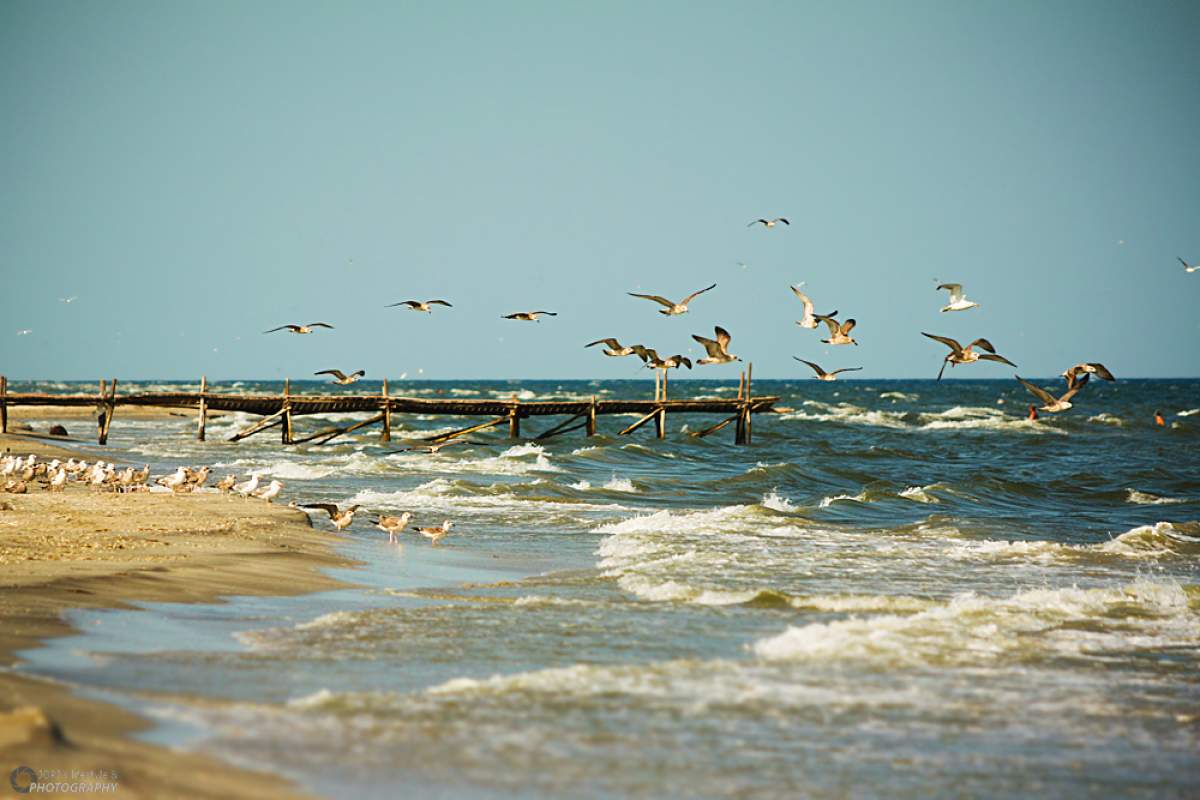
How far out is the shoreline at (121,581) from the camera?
4750 millimetres

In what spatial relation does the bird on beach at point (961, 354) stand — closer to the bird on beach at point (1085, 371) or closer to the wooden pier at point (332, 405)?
the bird on beach at point (1085, 371)

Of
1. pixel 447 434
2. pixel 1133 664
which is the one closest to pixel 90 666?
pixel 1133 664

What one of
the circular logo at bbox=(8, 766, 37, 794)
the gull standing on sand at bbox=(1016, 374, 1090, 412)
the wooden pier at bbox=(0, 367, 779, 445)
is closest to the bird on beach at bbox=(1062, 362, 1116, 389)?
the gull standing on sand at bbox=(1016, 374, 1090, 412)

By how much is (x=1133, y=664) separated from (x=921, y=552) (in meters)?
6.84

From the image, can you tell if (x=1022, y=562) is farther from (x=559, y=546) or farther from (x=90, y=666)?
(x=90, y=666)

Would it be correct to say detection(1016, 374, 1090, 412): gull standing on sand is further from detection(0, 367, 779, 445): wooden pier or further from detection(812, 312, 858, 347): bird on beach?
detection(0, 367, 779, 445): wooden pier

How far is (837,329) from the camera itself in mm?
19219

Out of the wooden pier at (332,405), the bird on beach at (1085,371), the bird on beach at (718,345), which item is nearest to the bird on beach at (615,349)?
the bird on beach at (718,345)

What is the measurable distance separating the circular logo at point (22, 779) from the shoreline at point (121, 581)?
0.04 metres

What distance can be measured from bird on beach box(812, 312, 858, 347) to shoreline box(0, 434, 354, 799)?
28.6 feet

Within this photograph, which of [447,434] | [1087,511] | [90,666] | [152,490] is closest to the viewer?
[90,666]

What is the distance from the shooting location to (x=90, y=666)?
6531 mm

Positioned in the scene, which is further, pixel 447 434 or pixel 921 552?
pixel 447 434

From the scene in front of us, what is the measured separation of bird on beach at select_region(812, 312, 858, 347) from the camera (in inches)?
733
